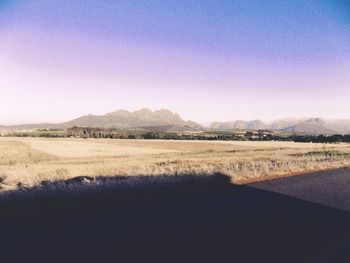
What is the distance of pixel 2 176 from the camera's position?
2148 centimetres

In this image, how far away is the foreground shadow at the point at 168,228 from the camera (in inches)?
302

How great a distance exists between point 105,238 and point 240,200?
19.2ft

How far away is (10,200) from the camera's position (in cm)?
1287

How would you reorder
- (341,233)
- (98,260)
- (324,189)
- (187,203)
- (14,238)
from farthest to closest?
(324,189) → (187,203) → (341,233) → (14,238) → (98,260)

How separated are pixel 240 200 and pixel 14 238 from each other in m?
7.21

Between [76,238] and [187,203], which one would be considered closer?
[76,238]

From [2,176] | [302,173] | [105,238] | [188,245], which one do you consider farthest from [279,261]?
[2,176]

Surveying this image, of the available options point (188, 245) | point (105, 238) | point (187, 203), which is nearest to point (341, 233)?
point (188, 245)

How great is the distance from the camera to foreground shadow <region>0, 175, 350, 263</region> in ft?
25.1

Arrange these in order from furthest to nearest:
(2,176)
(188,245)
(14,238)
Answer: (2,176)
(14,238)
(188,245)

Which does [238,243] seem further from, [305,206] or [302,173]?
[302,173]

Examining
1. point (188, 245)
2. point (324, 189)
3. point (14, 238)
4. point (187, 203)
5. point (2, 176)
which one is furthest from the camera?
point (2, 176)

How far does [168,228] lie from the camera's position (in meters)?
9.44

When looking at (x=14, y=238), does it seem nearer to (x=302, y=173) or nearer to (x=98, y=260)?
(x=98, y=260)
